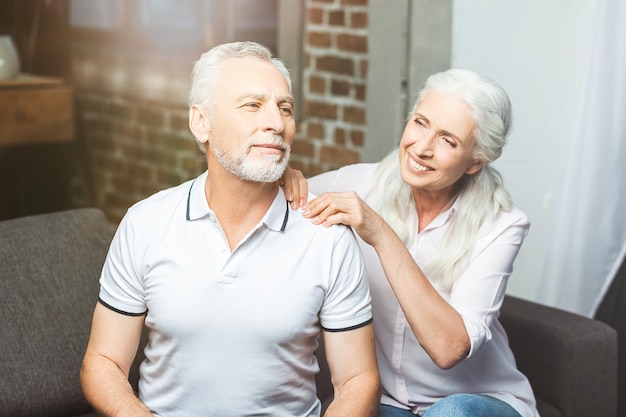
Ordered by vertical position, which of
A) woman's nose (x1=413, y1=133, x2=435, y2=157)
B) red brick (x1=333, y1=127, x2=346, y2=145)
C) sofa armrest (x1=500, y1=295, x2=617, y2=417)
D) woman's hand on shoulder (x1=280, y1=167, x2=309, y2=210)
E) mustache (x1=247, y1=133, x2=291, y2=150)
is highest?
mustache (x1=247, y1=133, x2=291, y2=150)

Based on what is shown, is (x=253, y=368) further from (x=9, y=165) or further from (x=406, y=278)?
(x=9, y=165)

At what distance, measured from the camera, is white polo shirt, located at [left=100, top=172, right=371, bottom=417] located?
1.77 meters

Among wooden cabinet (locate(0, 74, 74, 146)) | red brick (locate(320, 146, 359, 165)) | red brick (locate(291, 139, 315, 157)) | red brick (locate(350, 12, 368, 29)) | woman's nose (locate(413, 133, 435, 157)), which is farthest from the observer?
wooden cabinet (locate(0, 74, 74, 146))

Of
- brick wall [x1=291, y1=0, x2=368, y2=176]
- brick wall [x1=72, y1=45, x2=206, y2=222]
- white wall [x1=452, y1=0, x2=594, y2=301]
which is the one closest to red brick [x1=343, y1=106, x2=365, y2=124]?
brick wall [x1=291, y1=0, x2=368, y2=176]

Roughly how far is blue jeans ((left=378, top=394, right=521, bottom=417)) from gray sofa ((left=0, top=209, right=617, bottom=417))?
0.24 metres

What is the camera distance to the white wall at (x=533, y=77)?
2840 millimetres

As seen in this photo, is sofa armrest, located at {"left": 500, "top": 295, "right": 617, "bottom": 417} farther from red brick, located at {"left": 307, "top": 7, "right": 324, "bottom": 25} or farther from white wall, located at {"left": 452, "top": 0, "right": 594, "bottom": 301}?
red brick, located at {"left": 307, "top": 7, "right": 324, "bottom": 25}

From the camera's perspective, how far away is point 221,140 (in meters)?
1.80

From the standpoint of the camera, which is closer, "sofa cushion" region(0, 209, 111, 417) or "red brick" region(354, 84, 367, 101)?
"sofa cushion" region(0, 209, 111, 417)

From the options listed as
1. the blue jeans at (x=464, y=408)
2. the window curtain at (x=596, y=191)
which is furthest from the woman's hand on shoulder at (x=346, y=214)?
the window curtain at (x=596, y=191)

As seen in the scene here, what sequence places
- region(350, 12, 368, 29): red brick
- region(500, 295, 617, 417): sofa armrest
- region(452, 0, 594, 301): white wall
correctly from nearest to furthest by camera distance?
region(500, 295, 617, 417): sofa armrest, region(452, 0, 594, 301): white wall, region(350, 12, 368, 29): red brick

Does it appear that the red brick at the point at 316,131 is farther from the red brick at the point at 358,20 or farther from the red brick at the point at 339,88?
the red brick at the point at 358,20

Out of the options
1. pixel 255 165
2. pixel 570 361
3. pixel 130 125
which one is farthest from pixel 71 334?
pixel 130 125

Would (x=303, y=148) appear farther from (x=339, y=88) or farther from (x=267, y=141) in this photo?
(x=267, y=141)
